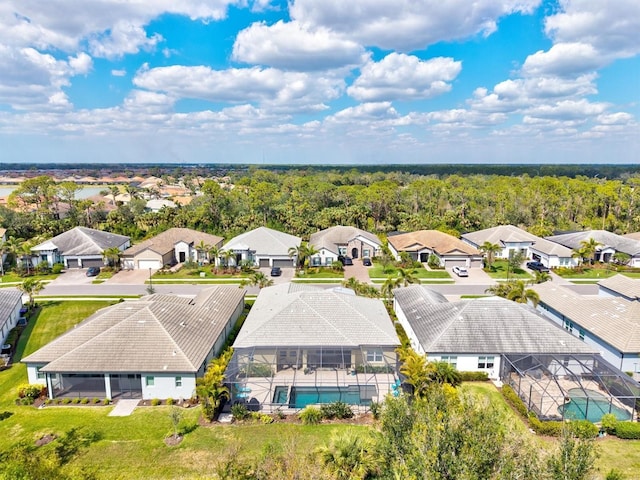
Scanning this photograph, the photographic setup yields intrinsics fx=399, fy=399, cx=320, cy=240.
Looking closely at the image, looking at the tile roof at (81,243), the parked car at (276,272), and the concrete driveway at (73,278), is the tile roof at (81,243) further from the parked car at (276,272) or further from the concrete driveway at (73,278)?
the parked car at (276,272)

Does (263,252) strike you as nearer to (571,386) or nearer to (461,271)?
(461,271)

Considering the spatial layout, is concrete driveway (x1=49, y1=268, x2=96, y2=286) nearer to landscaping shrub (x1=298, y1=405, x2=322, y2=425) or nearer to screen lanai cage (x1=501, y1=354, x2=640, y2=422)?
landscaping shrub (x1=298, y1=405, x2=322, y2=425)

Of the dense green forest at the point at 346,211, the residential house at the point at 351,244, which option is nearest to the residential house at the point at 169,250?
the dense green forest at the point at 346,211

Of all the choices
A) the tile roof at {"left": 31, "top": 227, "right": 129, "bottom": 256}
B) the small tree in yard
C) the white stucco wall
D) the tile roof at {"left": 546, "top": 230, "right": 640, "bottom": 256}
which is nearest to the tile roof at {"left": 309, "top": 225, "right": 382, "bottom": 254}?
the tile roof at {"left": 546, "top": 230, "right": 640, "bottom": 256}

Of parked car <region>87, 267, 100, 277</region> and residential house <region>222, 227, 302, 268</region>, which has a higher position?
residential house <region>222, 227, 302, 268</region>

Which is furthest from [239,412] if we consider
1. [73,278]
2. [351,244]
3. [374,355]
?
[351,244]
